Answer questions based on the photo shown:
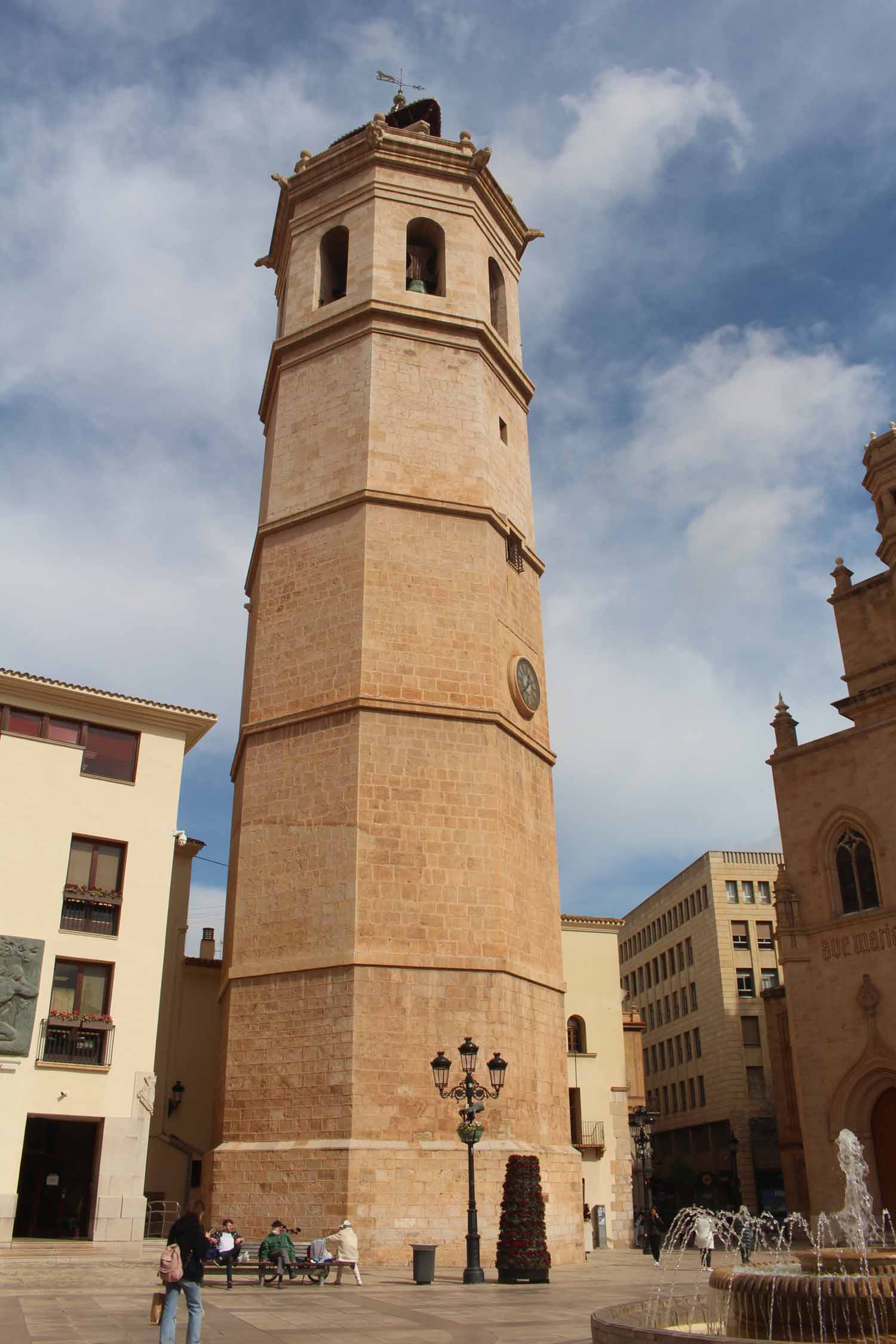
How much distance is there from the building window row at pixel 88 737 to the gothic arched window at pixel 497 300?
12.5 metres

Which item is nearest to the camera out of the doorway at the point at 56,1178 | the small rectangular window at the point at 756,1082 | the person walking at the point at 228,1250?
the person walking at the point at 228,1250

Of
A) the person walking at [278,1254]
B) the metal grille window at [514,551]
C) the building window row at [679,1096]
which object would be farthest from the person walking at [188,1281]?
the building window row at [679,1096]

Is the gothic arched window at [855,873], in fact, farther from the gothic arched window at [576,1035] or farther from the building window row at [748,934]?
the building window row at [748,934]

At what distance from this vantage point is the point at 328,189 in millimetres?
25703

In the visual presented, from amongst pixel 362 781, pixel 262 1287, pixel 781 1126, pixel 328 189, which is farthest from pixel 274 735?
pixel 781 1126

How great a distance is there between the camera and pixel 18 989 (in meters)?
18.3

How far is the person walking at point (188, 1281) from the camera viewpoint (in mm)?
8047

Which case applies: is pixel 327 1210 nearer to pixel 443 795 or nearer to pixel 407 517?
pixel 443 795

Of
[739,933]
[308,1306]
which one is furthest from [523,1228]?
[739,933]

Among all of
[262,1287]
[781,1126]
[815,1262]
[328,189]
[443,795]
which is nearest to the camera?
[815,1262]

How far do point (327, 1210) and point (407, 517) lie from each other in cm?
1200

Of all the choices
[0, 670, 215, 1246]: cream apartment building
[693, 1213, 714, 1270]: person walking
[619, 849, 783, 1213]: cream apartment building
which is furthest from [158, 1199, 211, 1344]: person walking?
[619, 849, 783, 1213]: cream apartment building

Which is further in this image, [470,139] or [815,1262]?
[470,139]

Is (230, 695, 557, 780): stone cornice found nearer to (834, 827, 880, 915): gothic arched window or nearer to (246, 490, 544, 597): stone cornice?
(246, 490, 544, 597): stone cornice
